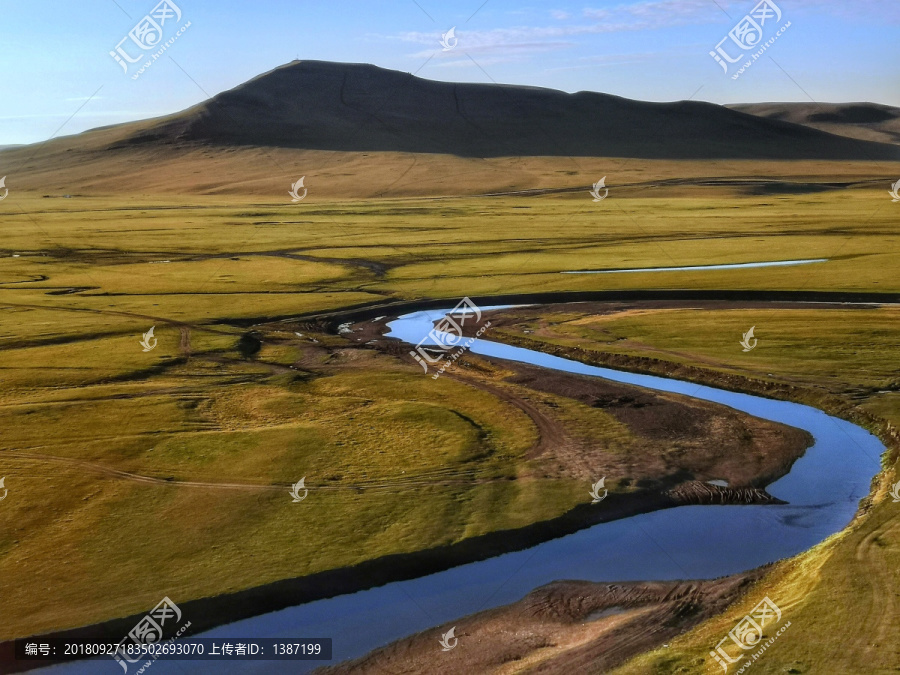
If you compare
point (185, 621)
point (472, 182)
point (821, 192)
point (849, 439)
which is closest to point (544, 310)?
point (849, 439)

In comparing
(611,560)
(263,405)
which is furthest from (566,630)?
(263,405)

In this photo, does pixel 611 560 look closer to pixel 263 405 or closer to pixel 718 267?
pixel 263 405

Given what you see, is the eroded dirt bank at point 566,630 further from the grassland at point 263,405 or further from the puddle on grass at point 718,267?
the puddle on grass at point 718,267

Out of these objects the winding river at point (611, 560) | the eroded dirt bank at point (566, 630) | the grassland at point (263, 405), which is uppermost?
the grassland at point (263, 405)

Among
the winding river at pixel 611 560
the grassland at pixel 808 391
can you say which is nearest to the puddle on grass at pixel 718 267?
the grassland at pixel 808 391

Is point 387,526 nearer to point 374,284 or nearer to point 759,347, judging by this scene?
point 759,347
